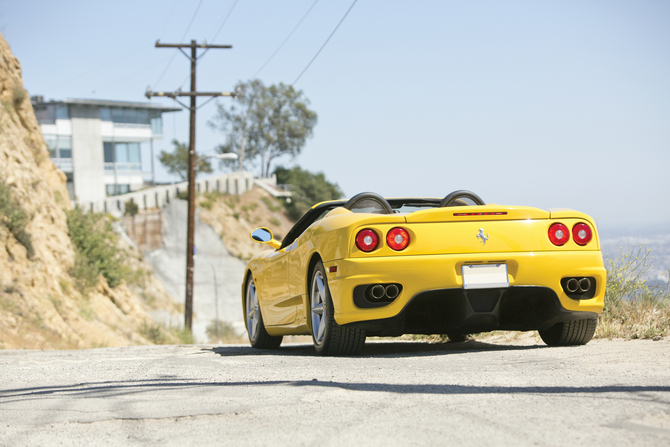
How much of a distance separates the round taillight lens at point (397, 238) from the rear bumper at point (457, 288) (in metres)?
0.10

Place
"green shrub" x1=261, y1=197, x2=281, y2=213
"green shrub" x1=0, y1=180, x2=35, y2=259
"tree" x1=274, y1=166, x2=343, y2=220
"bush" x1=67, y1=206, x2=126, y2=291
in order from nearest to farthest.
→ "green shrub" x1=0, y1=180, x2=35, y2=259
"bush" x1=67, y1=206, x2=126, y2=291
"green shrub" x1=261, y1=197, x2=281, y2=213
"tree" x1=274, y1=166, x2=343, y2=220

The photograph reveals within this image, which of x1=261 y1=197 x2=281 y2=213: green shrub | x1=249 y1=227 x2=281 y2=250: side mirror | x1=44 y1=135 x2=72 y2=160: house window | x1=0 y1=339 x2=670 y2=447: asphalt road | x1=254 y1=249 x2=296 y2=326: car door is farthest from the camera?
x1=261 y1=197 x2=281 y2=213: green shrub

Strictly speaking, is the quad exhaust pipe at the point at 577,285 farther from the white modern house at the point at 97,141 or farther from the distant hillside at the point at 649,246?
the white modern house at the point at 97,141

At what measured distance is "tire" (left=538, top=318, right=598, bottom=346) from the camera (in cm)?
566

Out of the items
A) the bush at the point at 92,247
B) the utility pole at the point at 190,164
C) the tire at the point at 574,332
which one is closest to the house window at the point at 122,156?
the utility pole at the point at 190,164

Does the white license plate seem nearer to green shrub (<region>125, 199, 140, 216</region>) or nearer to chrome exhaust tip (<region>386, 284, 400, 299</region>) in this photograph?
chrome exhaust tip (<region>386, 284, 400, 299</region>)

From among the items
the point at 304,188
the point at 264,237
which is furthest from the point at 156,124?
the point at 264,237

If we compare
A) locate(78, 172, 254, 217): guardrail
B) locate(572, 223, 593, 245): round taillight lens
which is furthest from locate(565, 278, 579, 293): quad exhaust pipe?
locate(78, 172, 254, 217): guardrail

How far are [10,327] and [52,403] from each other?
1000 centimetres

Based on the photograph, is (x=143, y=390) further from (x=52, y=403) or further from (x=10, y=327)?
(x=10, y=327)

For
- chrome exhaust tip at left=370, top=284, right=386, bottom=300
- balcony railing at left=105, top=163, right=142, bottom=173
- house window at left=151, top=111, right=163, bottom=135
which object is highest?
house window at left=151, top=111, right=163, bottom=135

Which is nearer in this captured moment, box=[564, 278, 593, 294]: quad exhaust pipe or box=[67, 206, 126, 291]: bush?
box=[564, 278, 593, 294]: quad exhaust pipe

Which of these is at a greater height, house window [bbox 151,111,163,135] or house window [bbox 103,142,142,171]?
house window [bbox 151,111,163,135]

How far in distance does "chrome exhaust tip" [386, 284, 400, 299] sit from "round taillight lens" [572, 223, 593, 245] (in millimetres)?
1416
